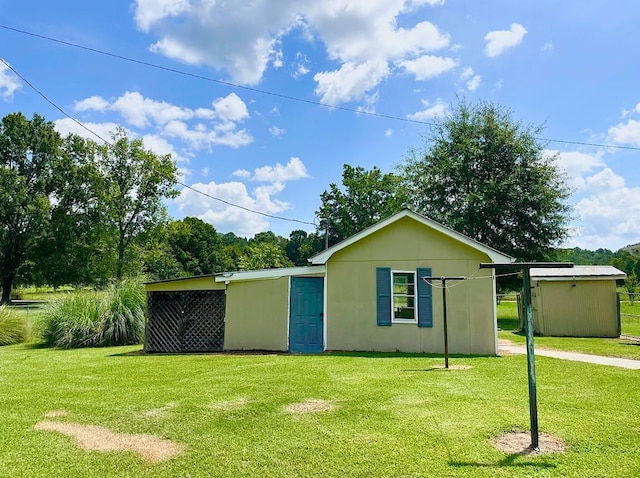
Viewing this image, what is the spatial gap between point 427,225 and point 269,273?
424 centimetres

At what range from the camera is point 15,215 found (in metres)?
26.5

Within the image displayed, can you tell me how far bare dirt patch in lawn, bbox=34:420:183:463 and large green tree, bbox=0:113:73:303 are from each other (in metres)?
26.5

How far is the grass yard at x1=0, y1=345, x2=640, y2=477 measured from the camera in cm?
353

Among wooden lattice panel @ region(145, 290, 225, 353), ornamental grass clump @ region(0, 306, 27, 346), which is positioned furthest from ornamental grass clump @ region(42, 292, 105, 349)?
wooden lattice panel @ region(145, 290, 225, 353)

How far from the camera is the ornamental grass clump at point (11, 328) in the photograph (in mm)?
13016

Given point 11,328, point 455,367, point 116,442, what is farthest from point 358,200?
point 116,442

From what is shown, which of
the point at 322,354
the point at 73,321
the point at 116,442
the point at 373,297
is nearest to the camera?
the point at 116,442

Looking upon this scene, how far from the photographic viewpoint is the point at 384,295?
10602mm

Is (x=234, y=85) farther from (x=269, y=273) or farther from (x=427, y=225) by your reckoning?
(x=427, y=225)

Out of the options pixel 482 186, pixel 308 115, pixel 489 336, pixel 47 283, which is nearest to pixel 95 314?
pixel 308 115

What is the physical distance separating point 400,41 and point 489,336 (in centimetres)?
821

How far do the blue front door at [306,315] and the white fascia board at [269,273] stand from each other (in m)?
0.17

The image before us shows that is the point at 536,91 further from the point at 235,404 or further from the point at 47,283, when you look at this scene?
the point at 47,283

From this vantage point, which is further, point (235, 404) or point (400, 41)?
point (400, 41)
